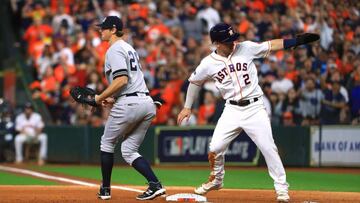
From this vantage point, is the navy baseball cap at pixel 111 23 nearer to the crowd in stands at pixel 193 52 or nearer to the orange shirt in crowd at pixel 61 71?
the crowd in stands at pixel 193 52

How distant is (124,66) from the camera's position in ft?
28.2

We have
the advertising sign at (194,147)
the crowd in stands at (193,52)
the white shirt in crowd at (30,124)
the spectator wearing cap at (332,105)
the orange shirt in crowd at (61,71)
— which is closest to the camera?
the spectator wearing cap at (332,105)

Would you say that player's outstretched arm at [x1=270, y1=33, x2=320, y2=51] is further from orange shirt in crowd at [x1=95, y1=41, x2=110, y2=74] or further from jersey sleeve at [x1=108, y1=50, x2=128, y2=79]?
orange shirt in crowd at [x1=95, y1=41, x2=110, y2=74]

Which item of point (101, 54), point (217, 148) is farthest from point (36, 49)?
point (217, 148)

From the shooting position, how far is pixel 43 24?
1986cm

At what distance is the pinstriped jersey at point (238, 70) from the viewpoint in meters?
8.63

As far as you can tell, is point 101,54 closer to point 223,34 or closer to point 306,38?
point 223,34

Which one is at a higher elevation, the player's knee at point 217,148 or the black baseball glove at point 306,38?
the black baseball glove at point 306,38

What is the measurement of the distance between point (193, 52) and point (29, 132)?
407cm

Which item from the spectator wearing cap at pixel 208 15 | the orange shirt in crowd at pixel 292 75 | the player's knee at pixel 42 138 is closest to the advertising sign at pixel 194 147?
the orange shirt in crowd at pixel 292 75

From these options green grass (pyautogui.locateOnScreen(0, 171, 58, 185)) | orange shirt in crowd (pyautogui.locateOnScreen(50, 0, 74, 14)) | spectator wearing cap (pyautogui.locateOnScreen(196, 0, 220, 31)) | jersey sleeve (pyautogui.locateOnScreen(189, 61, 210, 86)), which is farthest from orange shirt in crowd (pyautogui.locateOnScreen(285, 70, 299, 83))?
jersey sleeve (pyautogui.locateOnScreen(189, 61, 210, 86))

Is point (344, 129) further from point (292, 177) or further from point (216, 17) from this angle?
point (216, 17)

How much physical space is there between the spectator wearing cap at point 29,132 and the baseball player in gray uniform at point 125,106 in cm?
902

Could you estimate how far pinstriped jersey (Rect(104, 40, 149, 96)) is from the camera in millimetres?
8594
